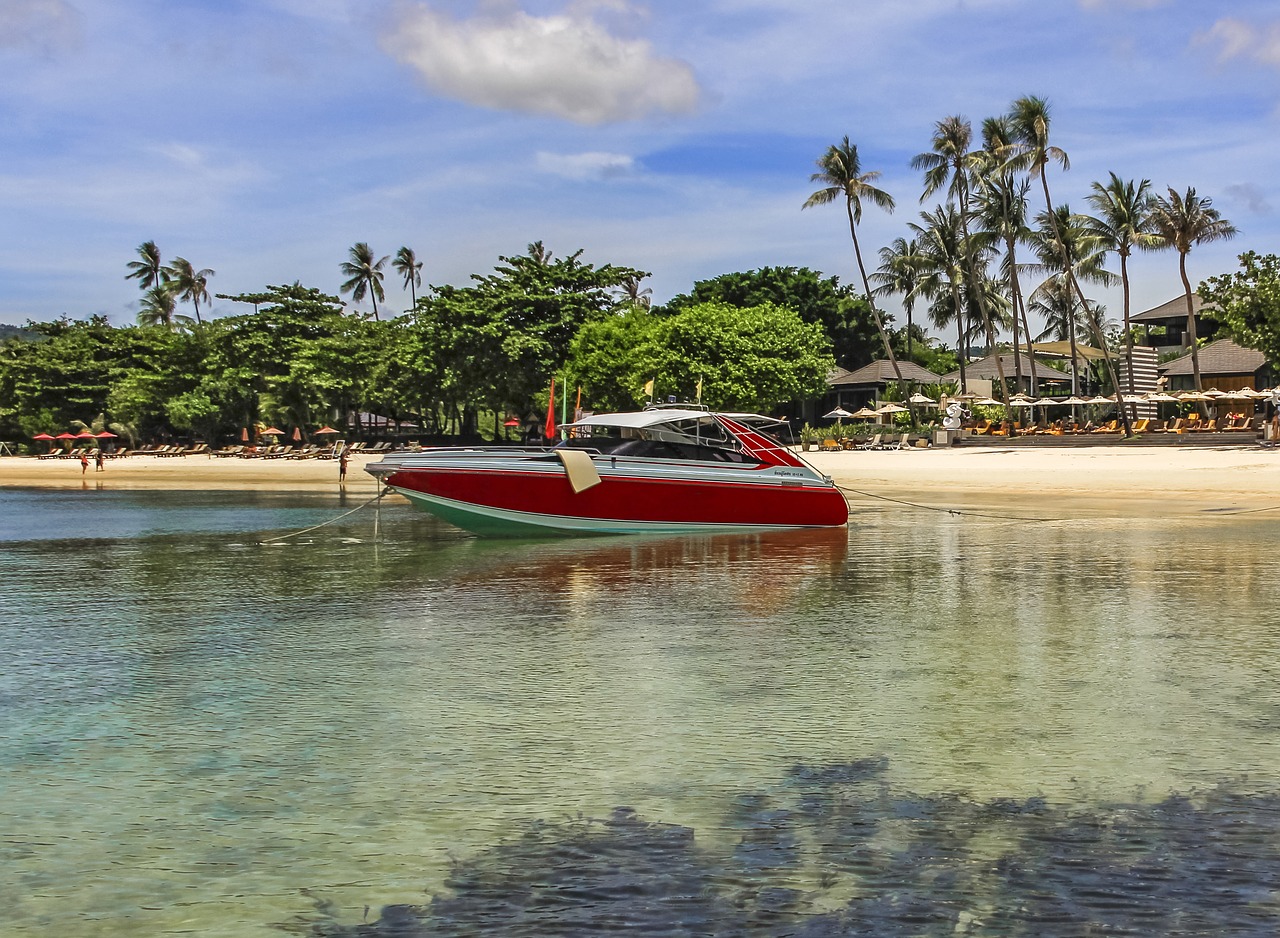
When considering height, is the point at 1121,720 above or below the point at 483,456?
below

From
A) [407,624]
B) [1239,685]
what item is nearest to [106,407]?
[407,624]

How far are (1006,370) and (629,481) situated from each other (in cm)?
6974

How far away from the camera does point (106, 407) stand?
81.1 m

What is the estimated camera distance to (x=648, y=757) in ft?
21.9

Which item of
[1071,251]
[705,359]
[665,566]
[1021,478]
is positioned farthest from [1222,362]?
[665,566]

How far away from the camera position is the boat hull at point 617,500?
19.1 m

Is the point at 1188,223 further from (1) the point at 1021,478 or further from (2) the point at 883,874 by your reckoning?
(2) the point at 883,874

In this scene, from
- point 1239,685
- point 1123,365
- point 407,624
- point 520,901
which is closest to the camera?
point 520,901

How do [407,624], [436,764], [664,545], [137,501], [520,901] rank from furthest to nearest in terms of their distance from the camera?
[137,501]
[664,545]
[407,624]
[436,764]
[520,901]

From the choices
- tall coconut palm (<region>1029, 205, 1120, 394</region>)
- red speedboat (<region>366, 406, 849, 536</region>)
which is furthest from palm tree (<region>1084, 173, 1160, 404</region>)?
red speedboat (<region>366, 406, 849, 536</region>)

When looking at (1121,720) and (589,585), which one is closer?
(1121,720)

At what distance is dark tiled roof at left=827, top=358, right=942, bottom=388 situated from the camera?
72.6 meters

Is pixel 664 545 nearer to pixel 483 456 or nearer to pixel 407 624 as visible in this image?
pixel 483 456

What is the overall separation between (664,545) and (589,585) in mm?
4810
